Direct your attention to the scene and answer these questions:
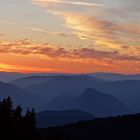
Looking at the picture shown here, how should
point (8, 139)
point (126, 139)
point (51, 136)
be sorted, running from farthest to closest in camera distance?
point (126, 139) → point (51, 136) → point (8, 139)

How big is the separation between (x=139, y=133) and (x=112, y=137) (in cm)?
1189

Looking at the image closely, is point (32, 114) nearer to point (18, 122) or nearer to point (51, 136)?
point (18, 122)

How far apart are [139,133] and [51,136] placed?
165 metres

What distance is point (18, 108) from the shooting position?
3191 cm

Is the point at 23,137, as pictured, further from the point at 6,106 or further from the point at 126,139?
the point at 126,139

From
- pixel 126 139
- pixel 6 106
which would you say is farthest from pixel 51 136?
pixel 126 139

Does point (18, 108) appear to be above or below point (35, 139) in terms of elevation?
above

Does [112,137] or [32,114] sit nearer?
[32,114]

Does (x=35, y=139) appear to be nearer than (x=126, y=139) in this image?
Yes

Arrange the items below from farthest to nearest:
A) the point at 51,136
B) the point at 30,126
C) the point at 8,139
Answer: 1. the point at 51,136
2. the point at 30,126
3. the point at 8,139

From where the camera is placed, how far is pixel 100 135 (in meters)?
192

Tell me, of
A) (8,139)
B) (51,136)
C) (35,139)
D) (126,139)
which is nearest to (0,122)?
(8,139)

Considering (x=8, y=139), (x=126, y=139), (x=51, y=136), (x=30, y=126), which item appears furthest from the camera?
(x=126, y=139)

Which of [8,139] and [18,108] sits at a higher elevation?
[18,108]
